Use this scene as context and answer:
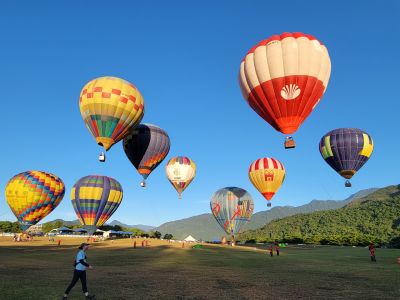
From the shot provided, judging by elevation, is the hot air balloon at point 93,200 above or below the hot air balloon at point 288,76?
below

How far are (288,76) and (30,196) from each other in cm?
5110

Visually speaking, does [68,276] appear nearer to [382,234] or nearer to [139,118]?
[139,118]

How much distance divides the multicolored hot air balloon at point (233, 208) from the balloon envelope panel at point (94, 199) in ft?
68.8

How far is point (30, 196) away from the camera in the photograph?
6375 cm

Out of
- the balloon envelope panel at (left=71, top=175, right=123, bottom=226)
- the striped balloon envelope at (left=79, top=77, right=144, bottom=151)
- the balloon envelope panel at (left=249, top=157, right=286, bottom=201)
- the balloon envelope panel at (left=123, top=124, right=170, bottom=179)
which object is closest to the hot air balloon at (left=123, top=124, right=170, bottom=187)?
the balloon envelope panel at (left=123, top=124, right=170, bottom=179)

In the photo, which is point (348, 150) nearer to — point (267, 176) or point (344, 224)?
point (267, 176)

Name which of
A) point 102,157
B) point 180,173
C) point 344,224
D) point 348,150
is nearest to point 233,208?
point 180,173

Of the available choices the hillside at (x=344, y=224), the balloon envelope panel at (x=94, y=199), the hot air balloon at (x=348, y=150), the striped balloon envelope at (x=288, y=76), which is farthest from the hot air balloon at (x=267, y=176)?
the hillside at (x=344, y=224)

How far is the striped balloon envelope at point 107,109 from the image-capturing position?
42.5 meters

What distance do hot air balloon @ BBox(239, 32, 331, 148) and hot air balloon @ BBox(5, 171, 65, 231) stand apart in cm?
4634

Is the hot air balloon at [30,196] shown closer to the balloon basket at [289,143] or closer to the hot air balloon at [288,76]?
the hot air balloon at [288,76]

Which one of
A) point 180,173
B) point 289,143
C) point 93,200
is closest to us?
point 289,143

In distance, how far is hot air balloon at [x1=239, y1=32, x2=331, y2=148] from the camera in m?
34.0

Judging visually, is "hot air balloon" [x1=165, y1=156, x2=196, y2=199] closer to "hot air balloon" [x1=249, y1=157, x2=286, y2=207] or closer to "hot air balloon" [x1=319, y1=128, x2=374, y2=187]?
"hot air balloon" [x1=249, y1=157, x2=286, y2=207]
